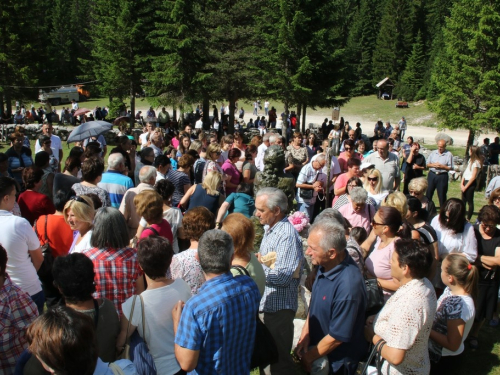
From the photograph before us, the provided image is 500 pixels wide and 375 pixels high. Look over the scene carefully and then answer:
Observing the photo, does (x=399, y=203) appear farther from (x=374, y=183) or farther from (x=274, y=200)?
(x=274, y=200)

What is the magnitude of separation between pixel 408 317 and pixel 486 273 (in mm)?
2734

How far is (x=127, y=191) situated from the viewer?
18.7ft

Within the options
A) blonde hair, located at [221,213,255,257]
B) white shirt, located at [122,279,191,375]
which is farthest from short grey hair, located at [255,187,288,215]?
white shirt, located at [122,279,191,375]

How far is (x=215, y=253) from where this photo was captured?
294 cm

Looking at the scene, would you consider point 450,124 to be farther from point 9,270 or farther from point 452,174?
point 9,270

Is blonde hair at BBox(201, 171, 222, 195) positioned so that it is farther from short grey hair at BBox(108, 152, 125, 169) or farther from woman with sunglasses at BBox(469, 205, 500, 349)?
woman with sunglasses at BBox(469, 205, 500, 349)

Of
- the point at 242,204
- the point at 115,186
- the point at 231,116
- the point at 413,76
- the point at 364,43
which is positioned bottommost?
the point at 231,116

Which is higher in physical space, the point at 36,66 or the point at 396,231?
the point at 36,66

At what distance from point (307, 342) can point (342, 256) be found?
2.49 ft

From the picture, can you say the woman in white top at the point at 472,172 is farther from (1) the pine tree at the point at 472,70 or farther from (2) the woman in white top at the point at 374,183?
(1) the pine tree at the point at 472,70

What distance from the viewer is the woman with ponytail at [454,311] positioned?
12.3 ft

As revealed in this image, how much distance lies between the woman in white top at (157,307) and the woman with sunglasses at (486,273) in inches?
148

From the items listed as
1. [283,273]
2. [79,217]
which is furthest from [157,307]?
[79,217]

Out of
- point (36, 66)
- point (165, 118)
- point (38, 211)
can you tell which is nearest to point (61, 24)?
point (36, 66)
